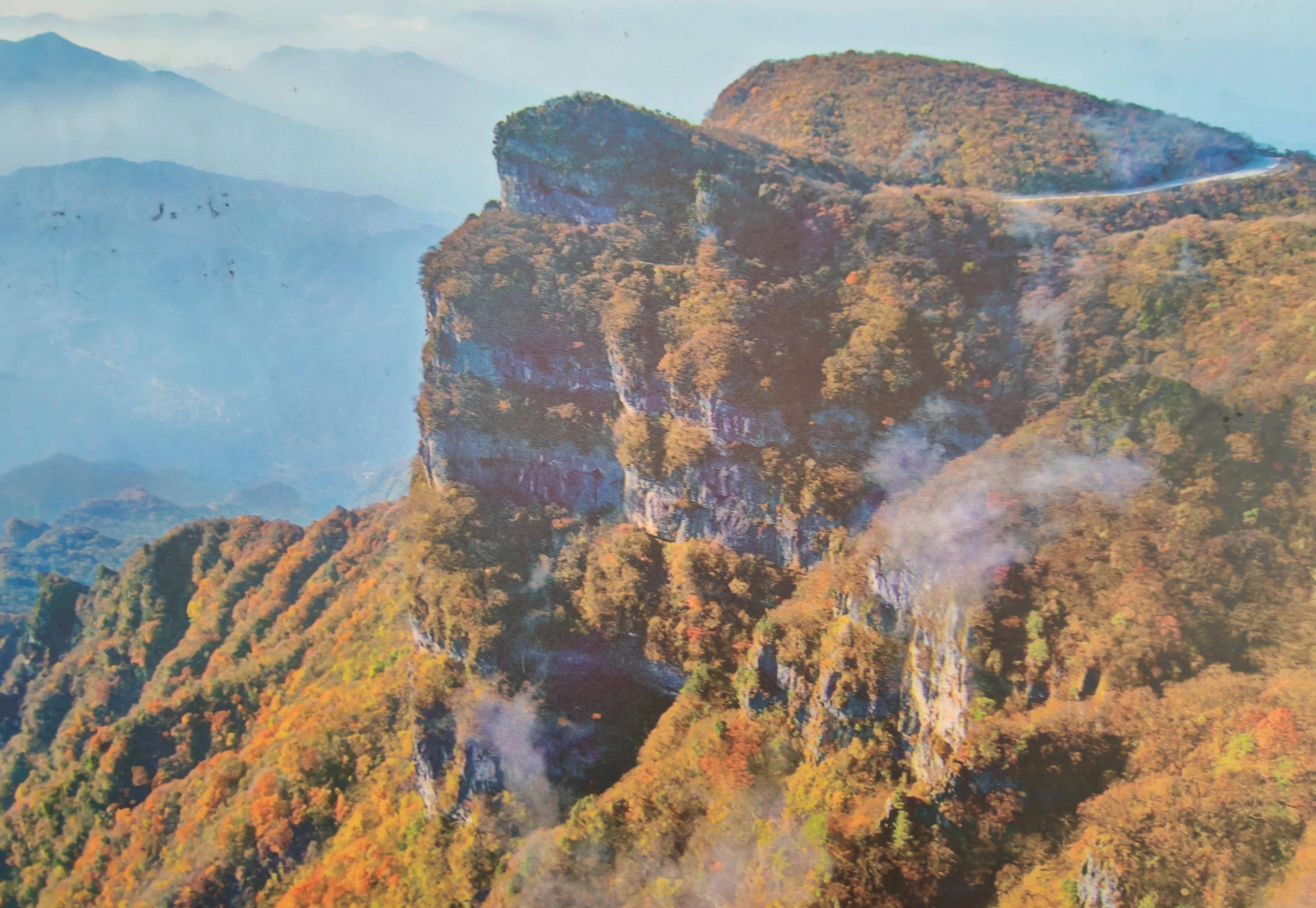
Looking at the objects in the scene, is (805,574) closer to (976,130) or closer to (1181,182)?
(976,130)

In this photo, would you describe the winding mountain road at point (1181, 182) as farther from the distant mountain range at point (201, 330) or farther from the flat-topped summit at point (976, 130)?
the distant mountain range at point (201, 330)

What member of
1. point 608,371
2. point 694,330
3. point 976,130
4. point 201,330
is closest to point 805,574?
point 694,330

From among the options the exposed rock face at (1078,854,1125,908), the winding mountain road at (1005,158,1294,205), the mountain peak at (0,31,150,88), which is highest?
the mountain peak at (0,31,150,88)

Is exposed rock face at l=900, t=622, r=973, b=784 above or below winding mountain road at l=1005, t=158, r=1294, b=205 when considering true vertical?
below

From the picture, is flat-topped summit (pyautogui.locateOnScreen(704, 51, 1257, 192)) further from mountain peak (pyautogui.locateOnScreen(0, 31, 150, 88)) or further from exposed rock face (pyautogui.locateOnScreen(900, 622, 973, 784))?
mountain peak (pyautogui.locateOnScreen(0, 31, 150, 88))

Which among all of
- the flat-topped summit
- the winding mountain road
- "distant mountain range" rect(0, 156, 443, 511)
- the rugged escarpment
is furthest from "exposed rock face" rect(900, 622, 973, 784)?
"distant mountain range" rect(0, 156, 443, 511)

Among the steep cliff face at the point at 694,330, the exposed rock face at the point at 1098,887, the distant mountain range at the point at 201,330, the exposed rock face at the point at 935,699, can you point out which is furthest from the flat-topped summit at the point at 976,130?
the distant mountain range at the point at 201,330
